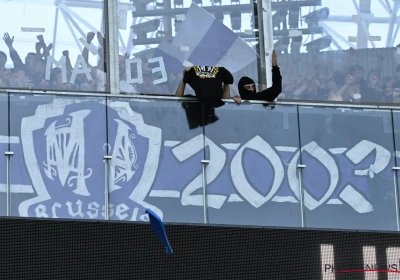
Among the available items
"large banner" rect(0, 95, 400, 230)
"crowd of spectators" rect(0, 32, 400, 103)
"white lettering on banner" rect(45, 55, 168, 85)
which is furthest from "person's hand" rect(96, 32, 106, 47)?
"large banner" rect(0, 95, 400, 230)

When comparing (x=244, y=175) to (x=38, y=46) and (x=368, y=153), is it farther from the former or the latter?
(x=38, y=46)

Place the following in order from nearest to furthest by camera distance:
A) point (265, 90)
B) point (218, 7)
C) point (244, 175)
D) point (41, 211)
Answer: point (41, 211) < point (244, 175) < point (265, 90) < point (218, 7)

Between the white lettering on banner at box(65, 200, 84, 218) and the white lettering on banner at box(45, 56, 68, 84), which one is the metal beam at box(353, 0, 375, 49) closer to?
the white lettering on banner at box(45, 56, 68, 84)

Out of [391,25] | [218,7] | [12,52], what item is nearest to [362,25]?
[391,25]

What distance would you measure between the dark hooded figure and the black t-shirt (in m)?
0.40

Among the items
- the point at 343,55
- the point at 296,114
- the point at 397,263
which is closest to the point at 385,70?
the point at 343,55

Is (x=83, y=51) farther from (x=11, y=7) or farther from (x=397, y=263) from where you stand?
(x=397, y=263)

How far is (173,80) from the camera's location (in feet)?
43.3

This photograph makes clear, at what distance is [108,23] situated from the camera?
13234mm

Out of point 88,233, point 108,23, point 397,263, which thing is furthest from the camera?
point 108,23

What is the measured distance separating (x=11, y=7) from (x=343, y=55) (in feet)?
11.3

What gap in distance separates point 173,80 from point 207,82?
67 cm

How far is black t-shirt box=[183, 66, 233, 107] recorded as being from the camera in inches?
497

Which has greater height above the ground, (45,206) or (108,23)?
(108,23)
